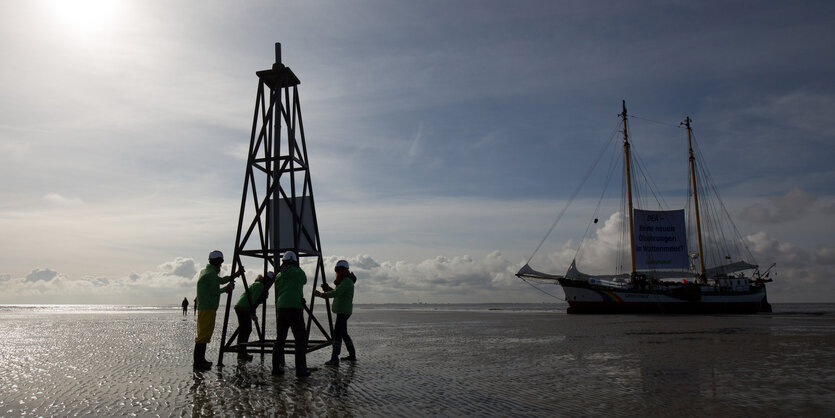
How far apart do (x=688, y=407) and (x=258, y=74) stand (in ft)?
33.5

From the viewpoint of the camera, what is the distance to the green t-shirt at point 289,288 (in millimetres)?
8914

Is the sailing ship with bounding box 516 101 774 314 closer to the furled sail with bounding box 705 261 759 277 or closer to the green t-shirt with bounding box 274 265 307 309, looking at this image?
the furled sail with bounding box 705 261 759 277

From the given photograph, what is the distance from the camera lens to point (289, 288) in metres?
8.97

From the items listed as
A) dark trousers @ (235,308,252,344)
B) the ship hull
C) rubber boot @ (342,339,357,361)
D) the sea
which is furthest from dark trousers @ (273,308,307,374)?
the ship hull

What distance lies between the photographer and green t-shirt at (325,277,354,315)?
10100 mm

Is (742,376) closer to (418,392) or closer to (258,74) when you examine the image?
(418,392)

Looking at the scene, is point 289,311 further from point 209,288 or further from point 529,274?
point 529,274

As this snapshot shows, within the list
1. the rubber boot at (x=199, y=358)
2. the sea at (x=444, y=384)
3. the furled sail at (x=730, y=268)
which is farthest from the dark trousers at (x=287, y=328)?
the furled sail at (x=730, y=268)

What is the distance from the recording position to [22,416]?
597cm

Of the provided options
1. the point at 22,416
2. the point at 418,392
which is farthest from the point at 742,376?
the point at 22,416

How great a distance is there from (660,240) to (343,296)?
49.0m

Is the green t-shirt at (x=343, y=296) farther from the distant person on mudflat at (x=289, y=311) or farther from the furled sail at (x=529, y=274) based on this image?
the furled sail at (x=529, y=274)

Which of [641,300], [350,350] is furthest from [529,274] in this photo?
[350,350]

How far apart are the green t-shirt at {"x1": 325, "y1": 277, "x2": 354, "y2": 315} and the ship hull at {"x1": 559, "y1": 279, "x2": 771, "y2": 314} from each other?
38522 mm
